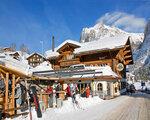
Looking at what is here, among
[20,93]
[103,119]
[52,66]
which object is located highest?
[52,66]

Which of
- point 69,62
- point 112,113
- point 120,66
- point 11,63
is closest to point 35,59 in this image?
point 69,62

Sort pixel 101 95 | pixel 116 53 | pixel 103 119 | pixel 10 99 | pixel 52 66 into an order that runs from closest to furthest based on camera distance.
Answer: pixel 103 119 → pixel 10 99 → pixel 101 95 → pixel 116 53 → pixel 52 66

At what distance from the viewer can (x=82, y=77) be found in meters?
36.8

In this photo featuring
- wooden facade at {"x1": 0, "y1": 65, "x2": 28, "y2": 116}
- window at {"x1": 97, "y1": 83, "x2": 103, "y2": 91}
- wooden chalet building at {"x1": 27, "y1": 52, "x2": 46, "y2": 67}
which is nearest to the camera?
wooden facade at {"x1": 0, "y1": 65, "x2": 28, "y2": 116}

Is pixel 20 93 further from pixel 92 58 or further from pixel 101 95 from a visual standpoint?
pixel 92 58

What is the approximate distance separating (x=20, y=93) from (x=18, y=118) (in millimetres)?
3083

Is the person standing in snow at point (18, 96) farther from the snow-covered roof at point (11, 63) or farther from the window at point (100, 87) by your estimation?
the window at point (100, 87)

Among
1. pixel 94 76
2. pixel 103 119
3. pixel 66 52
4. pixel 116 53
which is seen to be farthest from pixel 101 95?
pixel 103 119

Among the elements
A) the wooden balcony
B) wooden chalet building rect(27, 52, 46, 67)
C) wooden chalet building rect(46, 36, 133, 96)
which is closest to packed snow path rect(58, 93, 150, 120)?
wooden chalet building rect(46, 36, 133, 96)

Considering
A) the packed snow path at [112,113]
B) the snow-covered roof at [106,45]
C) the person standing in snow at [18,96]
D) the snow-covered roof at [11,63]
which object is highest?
the snow-covered roof at [106,45]

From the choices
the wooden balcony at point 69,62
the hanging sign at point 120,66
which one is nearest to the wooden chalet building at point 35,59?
the wooden balcony at point 69,62

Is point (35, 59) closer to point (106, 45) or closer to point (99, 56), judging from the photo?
point (99, 56)

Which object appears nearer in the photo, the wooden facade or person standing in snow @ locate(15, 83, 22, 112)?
the wooden facade

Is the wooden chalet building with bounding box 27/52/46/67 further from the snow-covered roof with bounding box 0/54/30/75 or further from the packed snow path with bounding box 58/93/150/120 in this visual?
the packed snow path with bounding box 58/93/150/120
